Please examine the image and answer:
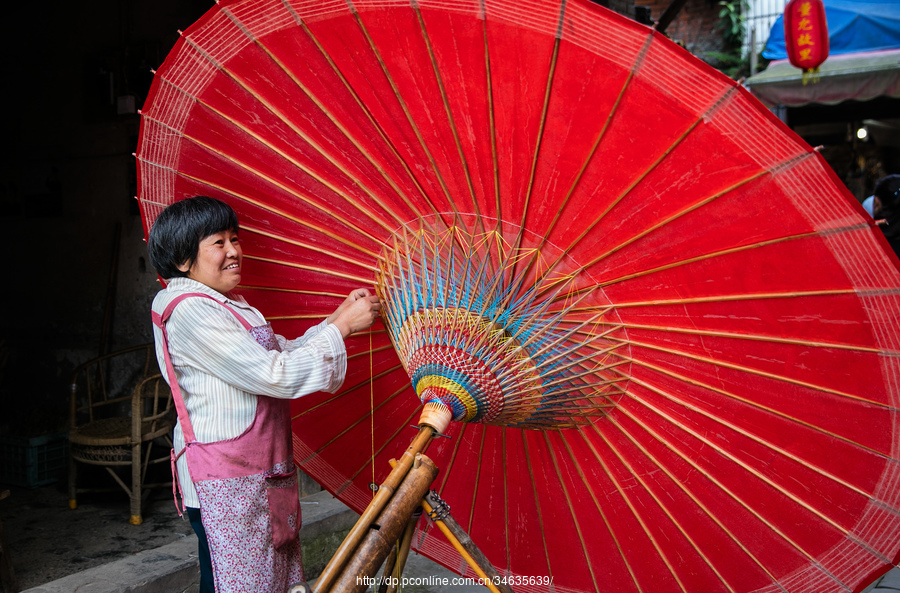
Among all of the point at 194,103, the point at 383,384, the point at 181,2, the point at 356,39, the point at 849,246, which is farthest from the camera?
the point at 181,2

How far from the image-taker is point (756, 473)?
1624 millimetres

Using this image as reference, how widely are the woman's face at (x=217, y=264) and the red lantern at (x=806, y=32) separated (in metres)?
7.51

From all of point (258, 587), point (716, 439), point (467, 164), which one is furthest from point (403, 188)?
point (258, 587)

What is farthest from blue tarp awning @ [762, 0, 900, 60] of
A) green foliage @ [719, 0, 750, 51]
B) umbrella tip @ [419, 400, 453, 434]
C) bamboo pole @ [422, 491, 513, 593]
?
bamboo pole @ [422, 491, 513, 593]

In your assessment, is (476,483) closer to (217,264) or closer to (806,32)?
(217,264)

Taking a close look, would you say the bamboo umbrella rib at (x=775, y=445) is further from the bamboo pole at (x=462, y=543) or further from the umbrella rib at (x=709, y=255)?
the bamboo pole at (x=462, y=543)

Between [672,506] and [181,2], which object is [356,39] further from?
[181,2]

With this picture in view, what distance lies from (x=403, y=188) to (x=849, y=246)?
41.2 inches

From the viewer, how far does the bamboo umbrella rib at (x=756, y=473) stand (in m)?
1.56

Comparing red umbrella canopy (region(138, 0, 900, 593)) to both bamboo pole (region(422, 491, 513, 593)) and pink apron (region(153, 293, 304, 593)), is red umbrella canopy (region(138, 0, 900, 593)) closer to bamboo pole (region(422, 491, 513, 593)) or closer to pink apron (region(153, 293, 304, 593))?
bamboo pole (region(422, 491, 513, 593))

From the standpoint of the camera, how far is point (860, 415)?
1466 millimetres

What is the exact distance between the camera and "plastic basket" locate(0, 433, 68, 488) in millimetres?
4625

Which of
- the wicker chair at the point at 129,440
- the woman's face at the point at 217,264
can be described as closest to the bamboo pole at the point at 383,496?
the woman's face at the point at 217,264

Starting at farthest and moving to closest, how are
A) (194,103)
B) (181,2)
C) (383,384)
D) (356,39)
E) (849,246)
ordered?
1. (181,2)
2. (383,384)
3. (194,103)
4. (356,39)
5. (849,246)
